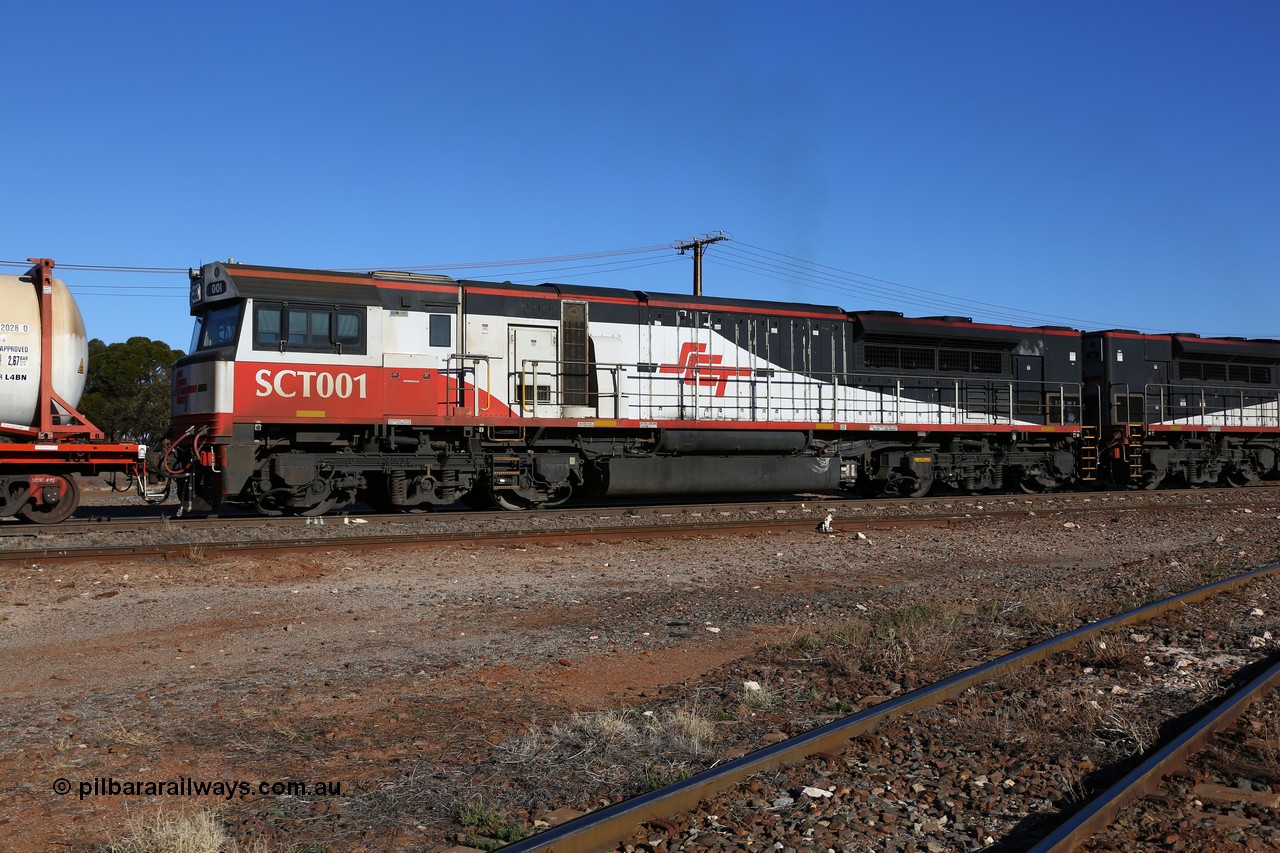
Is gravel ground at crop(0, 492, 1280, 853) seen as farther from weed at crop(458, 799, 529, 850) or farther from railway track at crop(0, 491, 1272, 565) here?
railway track at crop(0, 491, 1272, 565)

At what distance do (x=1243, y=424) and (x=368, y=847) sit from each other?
91.6 ft

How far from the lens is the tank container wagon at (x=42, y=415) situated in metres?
14.0

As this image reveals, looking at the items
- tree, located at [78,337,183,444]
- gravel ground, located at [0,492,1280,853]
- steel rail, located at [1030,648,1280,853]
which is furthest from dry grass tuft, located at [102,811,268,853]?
tree, located at [78,337,183,444]

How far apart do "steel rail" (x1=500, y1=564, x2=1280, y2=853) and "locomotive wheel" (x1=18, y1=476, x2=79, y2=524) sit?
43.6 feet

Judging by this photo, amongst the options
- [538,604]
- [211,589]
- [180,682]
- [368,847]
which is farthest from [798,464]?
[368,847]

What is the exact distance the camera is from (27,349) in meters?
14.2

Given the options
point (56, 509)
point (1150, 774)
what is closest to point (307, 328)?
point (56, 509)

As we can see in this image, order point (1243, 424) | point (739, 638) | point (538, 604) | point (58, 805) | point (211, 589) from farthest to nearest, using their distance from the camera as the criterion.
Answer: point (1243, 424)
point (211, 589)
point (538, 604)
point (739, 638)
point (58, 805)

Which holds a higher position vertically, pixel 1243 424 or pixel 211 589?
pixel 1243 424

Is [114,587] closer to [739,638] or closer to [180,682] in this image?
[180,682]

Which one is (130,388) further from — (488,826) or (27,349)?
(488,826)

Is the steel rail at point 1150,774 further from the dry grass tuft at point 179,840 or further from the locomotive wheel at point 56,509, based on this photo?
the locomotive wheel at point 56,509

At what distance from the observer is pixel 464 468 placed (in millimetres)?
16234

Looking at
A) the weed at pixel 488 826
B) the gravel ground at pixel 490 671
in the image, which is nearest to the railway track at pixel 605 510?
the gravel ground at pixel 490 671
